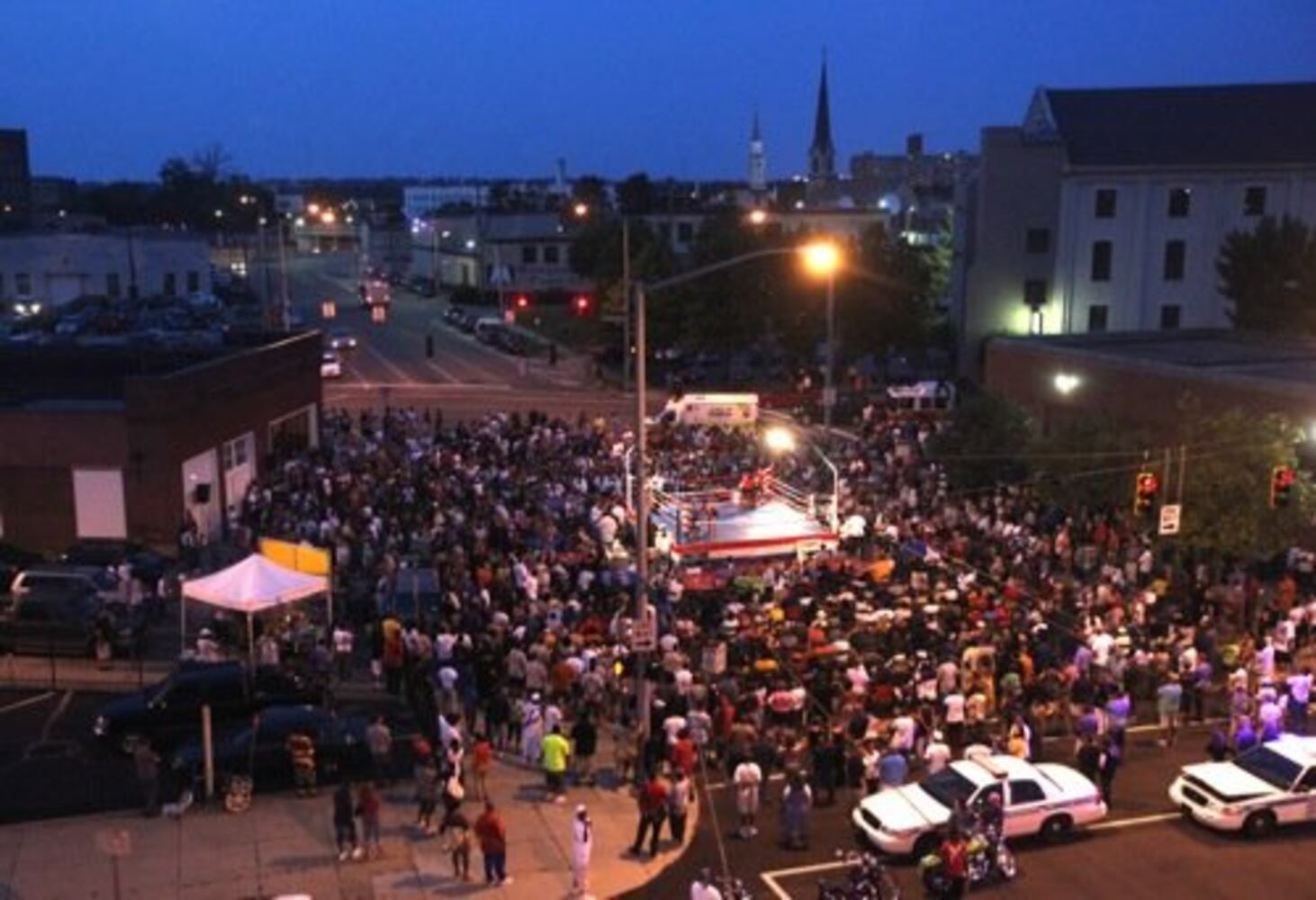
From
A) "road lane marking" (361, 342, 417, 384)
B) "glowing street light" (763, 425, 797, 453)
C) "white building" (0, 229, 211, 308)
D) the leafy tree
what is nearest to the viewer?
"glowing street light" (763, 425, 797, 453)

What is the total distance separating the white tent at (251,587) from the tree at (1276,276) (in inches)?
1860

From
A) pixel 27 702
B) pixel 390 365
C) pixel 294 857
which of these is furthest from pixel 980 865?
pixel 390 365

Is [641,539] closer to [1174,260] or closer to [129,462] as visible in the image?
[129,462]

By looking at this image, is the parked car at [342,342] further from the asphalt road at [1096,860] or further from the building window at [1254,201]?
the asphalt road at [1096,860]

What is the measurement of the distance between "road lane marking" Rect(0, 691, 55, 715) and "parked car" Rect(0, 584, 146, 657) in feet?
4.37

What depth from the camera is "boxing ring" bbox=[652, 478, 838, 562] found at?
30578mm

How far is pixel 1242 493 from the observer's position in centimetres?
2838

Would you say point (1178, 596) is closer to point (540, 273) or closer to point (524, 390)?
point (524, 390)

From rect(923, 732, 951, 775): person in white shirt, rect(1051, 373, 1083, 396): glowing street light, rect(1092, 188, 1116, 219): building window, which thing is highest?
rect(1092, 188, 1116, 219): building window

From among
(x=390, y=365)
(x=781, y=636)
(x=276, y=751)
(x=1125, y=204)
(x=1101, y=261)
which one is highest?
(x=1125, y=204)

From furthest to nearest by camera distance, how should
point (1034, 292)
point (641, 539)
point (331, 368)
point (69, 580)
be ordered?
1. point (331, 368)
2. point (1034, 292)
3. point (69, 580)
4. point (641, 539)

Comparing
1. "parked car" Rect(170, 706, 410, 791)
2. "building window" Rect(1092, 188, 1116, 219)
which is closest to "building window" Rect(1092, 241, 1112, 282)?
"building window" Rect(1092, 188, 1116, 219)

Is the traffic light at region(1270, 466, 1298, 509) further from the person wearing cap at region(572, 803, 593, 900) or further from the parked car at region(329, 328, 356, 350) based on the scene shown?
the parked car at region(329, 328, 356, 350)

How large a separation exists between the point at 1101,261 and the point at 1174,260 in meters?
3.64
